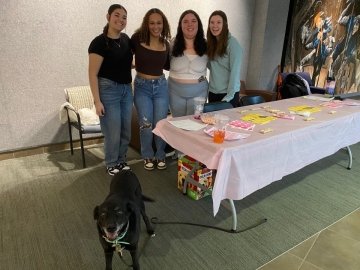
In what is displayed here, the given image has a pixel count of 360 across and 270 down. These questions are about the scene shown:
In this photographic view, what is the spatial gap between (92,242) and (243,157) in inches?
42.5

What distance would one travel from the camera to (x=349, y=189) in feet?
8.37

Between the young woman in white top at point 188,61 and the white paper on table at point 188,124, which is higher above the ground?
the young woman in white top at point 188,61

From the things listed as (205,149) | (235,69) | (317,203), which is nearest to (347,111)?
(317,203)

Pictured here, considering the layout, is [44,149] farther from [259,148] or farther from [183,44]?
[259,148]

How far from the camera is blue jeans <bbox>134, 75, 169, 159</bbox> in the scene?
2490 millimetres

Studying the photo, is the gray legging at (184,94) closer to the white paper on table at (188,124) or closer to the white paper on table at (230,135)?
the white paper on table at (188,124)

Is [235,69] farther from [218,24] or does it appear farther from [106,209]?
[106,209]

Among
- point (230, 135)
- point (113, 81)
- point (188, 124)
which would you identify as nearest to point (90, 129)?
point (113, 81)

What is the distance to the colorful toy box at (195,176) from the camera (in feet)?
7.27

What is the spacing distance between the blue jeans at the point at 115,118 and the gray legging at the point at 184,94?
39 cm

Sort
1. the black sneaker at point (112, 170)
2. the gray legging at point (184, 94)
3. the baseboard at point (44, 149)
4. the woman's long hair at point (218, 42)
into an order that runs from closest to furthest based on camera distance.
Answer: the woman's long hair at point (218, 42) → the gray legging at point (184, 94) → the black sneaker at point (112, 170) → the baseboard at point (44, 149)

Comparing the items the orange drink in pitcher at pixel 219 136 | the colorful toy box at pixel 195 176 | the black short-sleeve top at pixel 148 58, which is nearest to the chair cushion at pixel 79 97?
the black short-sleeve top at pixel 148 58

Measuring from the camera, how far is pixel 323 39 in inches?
203

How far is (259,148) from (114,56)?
1.33 metres
